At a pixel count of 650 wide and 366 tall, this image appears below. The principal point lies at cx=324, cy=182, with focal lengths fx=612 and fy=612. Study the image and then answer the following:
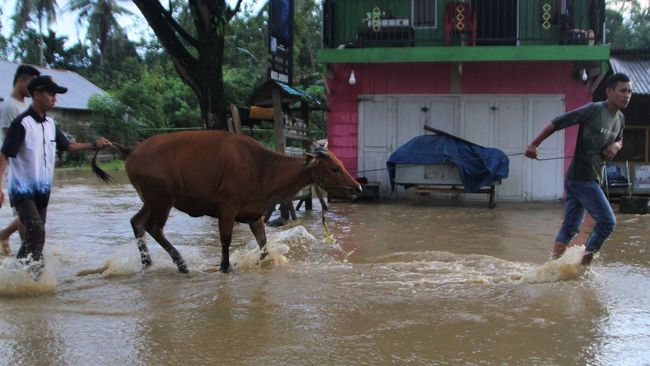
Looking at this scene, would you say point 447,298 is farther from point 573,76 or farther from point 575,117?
point 573,76

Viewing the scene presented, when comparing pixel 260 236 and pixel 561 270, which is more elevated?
pixel 260 236

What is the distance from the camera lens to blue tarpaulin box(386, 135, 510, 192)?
11383mm

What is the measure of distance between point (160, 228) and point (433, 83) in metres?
8.77

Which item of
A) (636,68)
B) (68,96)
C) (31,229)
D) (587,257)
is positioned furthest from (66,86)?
(587,257)

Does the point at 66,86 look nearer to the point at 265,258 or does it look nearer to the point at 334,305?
the point at 265,258

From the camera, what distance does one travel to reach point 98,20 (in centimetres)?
3706

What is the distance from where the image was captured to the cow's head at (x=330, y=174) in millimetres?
5676

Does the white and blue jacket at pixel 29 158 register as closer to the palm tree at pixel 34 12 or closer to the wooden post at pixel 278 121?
the wooden post at pixel 278 121

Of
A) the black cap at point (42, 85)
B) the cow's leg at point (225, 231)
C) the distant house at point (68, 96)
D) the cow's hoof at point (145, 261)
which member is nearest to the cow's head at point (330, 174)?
the cow's leg at point (225, 231)

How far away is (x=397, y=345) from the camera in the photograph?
3.66 metres

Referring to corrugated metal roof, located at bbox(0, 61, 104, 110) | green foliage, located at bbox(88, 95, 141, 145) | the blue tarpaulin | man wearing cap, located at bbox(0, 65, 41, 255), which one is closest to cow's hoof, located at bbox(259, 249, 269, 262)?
man wearing cap, located at bbox(0, 65, 41, 255)

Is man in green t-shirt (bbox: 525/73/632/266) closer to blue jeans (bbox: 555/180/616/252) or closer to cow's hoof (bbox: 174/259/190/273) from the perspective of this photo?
blue jeans (bbox: 555/180/616/252)

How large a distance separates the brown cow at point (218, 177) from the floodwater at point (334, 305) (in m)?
0.51

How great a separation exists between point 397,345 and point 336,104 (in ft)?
33.7
